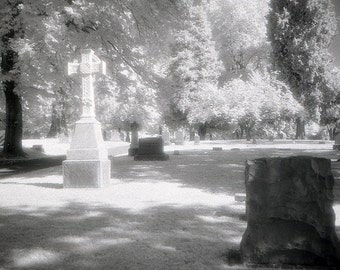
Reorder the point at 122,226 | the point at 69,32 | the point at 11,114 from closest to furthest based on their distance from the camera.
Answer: the point at 122,226 → the point at 69,32 → the point at 11,114

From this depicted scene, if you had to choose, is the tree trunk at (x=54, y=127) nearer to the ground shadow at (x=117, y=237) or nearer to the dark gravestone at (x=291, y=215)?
the ground shadow at (x=117, y=237)

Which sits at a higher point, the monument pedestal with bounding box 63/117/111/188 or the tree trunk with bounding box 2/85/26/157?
the tree trunk with bounding box 2/85/26/157

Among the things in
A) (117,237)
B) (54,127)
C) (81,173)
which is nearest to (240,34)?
(54,127)

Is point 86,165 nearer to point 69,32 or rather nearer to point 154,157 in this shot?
point 69,32

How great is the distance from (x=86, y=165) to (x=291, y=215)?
6.46 meters

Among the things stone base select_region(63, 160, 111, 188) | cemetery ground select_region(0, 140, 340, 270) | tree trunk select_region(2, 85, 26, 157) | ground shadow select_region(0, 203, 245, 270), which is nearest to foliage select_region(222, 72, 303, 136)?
tree trunk select_region(2, 85, 26, 157)

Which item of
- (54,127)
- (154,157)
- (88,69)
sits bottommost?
(154,157)

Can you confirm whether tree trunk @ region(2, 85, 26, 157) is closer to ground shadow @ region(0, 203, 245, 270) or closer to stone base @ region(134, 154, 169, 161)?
stone base @ region(134, 154, 169, 161)

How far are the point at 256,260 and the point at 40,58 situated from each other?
41.0ft

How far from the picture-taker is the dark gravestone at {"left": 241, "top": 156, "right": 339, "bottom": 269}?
11.4 ft

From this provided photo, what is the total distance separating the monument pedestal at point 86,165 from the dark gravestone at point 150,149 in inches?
313

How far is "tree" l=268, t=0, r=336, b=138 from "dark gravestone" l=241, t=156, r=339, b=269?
1265 inches

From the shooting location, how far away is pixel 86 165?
9.09 meters

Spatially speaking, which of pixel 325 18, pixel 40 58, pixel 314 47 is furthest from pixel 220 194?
pixel 325 18
